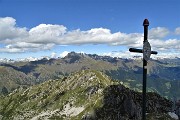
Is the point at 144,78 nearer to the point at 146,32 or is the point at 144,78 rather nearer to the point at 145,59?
the point at 145,59

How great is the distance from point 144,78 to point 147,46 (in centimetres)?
173

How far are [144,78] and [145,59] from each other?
102 cm

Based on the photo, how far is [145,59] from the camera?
17594 mm

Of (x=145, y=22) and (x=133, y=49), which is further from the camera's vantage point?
(x=133, y=49)

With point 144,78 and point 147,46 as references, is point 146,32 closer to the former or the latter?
point 147,46

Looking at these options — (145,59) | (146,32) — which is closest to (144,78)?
(145,59)

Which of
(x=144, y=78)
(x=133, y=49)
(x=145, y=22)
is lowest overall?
(x=144, y=78)

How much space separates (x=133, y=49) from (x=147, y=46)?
1462 mm

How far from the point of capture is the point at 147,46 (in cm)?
1734

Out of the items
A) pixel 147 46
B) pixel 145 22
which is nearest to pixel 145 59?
pixel 147 46

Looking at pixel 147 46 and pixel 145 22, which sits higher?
pixel 145 22

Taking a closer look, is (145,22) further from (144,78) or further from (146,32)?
(144,78)

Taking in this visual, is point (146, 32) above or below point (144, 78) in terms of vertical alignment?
above

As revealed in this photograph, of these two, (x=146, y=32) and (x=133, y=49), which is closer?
(x=146, y=32)
